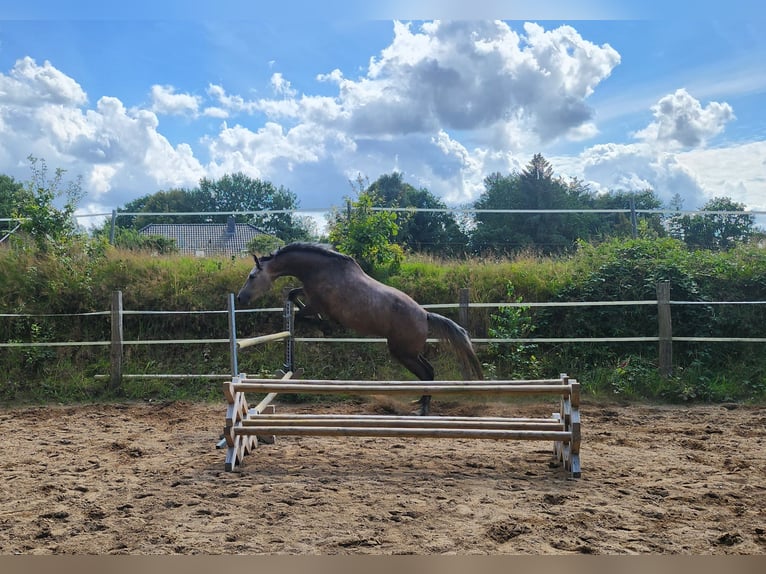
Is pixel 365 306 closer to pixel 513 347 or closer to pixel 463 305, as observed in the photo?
pixel 463 305

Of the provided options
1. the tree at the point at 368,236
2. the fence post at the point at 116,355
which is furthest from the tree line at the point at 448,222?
the fence post at the point at 116,355

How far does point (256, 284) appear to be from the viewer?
5.60m

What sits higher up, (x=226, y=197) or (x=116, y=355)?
(x=226, y=197)

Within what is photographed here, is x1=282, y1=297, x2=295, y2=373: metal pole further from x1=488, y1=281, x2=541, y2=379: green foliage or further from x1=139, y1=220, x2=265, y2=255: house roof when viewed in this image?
x1=139, y1=220, x2=265, y2=255: house roof

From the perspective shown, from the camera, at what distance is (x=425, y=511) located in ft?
9.87

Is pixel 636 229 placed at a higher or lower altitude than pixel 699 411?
higher

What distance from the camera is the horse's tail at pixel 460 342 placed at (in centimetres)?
570

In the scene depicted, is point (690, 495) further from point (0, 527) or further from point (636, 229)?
point (636, 229)

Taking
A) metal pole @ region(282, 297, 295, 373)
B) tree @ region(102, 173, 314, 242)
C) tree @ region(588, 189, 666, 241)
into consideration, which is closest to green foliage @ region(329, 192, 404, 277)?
metal pole @ region(282, 297, 295, 373)

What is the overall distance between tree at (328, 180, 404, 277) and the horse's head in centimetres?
214

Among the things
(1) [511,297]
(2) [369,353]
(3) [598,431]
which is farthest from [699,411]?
(2) [369,353]

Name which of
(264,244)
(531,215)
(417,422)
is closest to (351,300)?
(417,422)

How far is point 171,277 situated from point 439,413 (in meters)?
4.84

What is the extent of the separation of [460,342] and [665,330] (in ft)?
10.1
